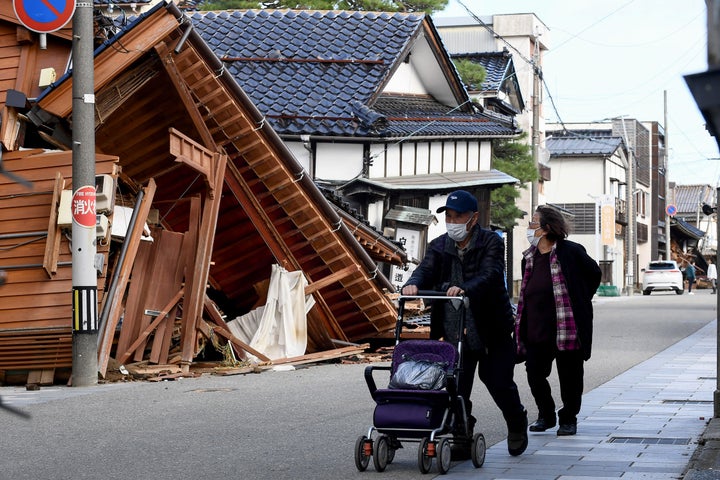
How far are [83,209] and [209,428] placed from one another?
179 inches

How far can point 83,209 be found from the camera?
1321cm

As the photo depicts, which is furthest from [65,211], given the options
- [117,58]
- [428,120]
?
[428,120]

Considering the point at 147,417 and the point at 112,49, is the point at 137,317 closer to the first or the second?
the point at 112,49

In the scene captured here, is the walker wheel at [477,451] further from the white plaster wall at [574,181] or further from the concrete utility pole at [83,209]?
the white plaster wall at [574,181]

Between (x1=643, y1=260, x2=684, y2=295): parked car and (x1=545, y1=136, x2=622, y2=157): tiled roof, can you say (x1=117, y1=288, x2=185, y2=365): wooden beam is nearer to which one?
(x1=643, y1=260, x2=684, y2=295): parked car

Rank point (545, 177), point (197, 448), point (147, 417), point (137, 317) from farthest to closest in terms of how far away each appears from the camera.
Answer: point (545, 177) → point (137, 317) → point (147, 417) → point (197, 448)

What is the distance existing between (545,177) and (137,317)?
37.6 metres

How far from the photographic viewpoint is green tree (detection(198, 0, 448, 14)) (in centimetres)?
3572

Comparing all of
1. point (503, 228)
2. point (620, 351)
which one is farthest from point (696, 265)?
point (620, 351)

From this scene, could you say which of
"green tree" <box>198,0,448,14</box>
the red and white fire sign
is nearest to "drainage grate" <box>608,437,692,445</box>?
the red and white fire sign

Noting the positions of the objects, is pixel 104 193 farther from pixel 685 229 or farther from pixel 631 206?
pixel 685 229

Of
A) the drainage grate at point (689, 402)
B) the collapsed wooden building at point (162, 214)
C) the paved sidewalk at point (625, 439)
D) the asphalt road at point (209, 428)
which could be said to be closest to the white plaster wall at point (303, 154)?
the collapsed wooden building at point (162, 214)

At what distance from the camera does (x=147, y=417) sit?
10398 millimetres

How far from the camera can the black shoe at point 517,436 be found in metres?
7.73
